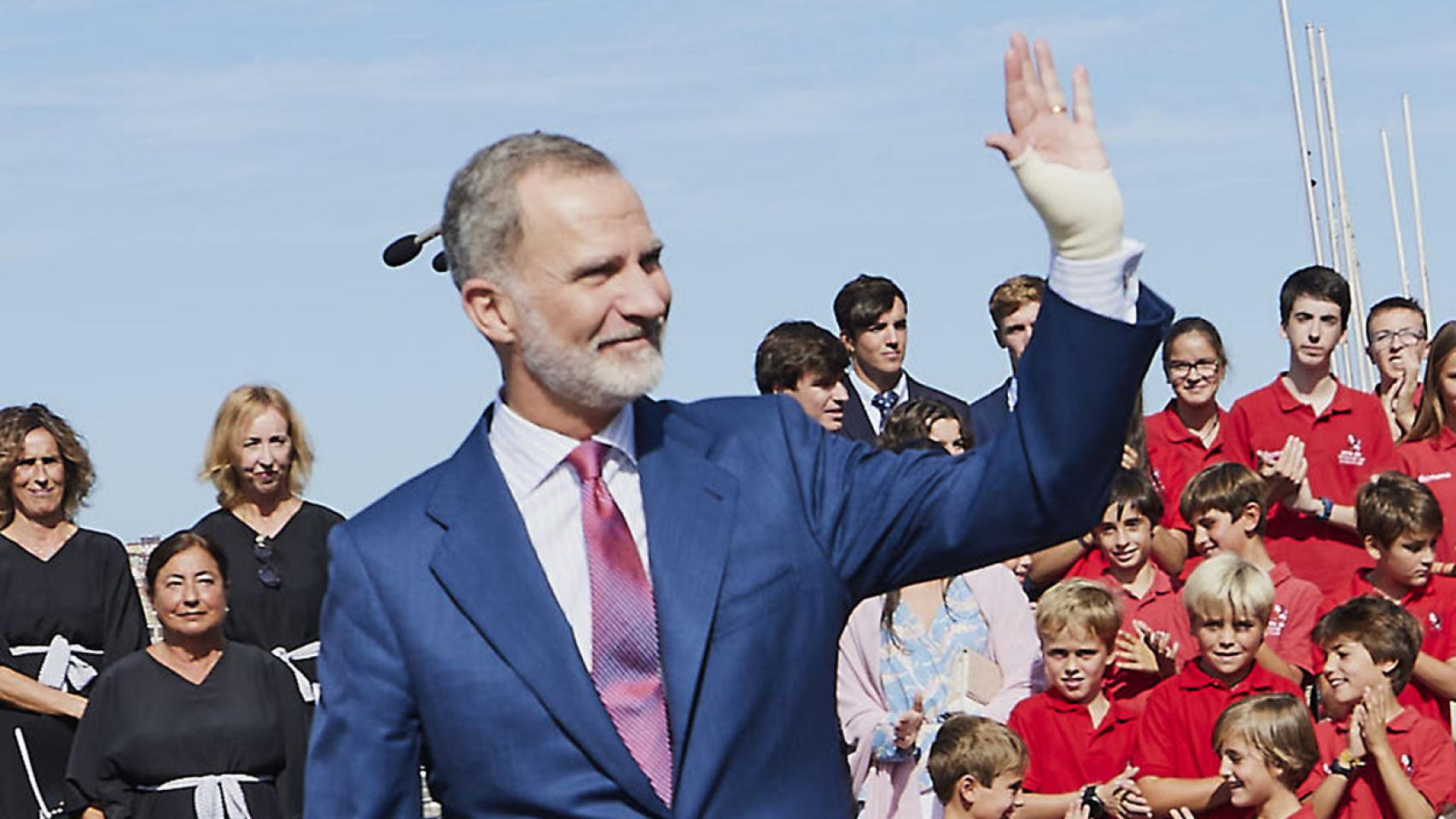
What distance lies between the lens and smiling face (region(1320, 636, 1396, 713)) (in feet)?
23.6

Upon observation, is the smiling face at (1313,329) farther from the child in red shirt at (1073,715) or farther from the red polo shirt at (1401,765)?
the child in red shirt at (1073,715)

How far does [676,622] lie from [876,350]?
17.9 feet

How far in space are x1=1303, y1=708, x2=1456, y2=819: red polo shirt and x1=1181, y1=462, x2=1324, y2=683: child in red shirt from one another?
389 mm

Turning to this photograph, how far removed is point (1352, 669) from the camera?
23.6ft

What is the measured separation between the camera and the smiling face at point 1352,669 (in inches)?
283

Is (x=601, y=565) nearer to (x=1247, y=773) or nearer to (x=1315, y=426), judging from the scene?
(x=1247, y=773)

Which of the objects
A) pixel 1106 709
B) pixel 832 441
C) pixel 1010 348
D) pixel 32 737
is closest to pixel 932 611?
pixel 1106 709

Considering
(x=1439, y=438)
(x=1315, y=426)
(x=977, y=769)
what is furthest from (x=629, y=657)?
(x=1439, y=438)

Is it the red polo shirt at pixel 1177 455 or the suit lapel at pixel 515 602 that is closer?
the suit lapel at pixel 515 602

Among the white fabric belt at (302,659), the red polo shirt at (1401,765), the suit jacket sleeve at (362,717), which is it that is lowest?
the red polo shirt at (1401,765)

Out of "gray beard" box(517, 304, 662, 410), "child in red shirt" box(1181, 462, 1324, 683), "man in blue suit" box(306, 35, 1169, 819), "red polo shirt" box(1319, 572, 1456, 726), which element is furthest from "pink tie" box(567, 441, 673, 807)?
"red polo shirt" box(1319, 572, 1456, 726)

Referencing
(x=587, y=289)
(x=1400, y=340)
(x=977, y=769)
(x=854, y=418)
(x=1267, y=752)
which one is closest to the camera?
(x=587, y=289)

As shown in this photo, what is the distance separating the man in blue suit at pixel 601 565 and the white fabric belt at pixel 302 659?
4.71m

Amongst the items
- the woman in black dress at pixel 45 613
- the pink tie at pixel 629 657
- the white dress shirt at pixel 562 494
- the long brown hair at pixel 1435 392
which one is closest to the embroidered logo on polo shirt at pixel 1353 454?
the long brown hair at pixel 1435 392
